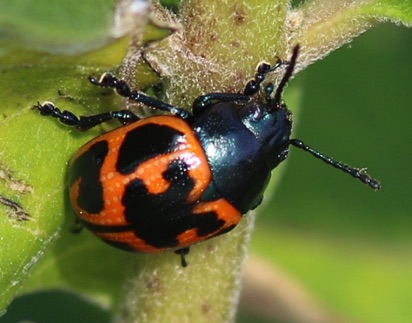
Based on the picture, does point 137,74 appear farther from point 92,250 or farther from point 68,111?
point 92,250

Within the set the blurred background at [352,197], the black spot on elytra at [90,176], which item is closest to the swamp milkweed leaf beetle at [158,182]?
the black spot on elytra at [90,176]

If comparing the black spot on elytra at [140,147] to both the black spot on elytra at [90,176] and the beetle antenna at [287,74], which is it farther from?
the beetle antenna at [287,74]

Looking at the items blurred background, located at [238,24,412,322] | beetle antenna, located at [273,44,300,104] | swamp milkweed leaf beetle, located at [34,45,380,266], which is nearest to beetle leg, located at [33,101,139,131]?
swamp milkweed leaf beetle, located at [34,45,380,266]

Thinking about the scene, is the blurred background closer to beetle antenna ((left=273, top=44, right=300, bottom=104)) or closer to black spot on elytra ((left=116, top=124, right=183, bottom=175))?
beetle antenna ((left=273, top=44, right=300, bottom=104))

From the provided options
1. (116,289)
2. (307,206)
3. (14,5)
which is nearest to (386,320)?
(307,206)

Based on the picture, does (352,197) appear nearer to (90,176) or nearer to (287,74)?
(287,74)

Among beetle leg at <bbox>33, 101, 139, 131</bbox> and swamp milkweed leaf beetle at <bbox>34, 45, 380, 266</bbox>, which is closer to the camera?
beetle leg at <bbox>33, 101, 139, 131</bbox>
